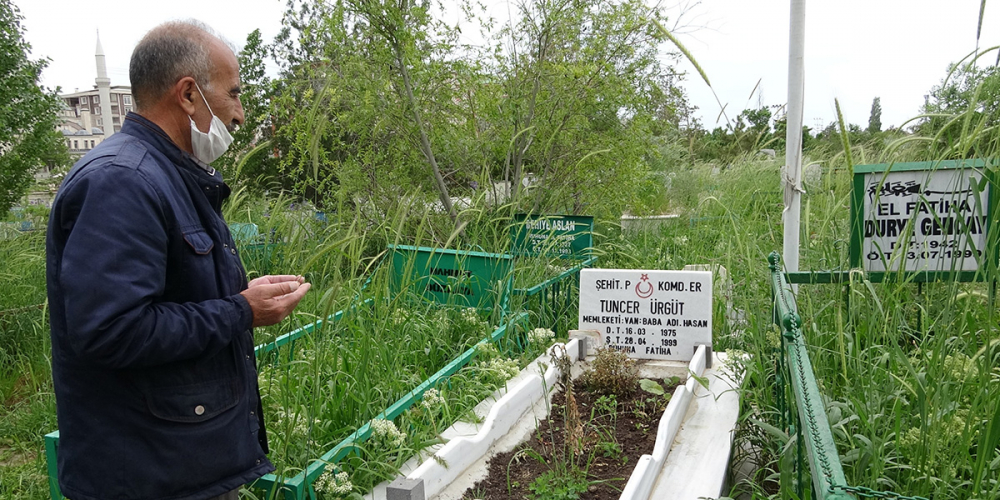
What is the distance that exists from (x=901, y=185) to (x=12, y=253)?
698 cm

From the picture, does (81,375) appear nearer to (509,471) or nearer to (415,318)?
(509,471)

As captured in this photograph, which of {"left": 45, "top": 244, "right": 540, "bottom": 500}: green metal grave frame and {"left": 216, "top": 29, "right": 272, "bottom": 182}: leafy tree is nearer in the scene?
{"left": 45, "top": 244, "right": 540, "bottom": 500}: green metal grave frame

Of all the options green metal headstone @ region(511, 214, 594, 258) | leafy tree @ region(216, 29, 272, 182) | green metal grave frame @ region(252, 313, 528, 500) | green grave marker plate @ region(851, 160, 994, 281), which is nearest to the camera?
green metal grave frame @ region(252, 313, 528, 500)

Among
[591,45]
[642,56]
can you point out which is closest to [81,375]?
[591,45]

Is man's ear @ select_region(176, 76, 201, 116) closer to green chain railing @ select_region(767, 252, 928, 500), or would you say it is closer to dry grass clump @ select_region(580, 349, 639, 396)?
green chain railing @ select_region(767, 252, 928, 500)

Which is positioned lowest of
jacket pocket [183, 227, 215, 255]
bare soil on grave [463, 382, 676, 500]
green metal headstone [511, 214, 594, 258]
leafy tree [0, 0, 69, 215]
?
bare soil on grave [463, 382, 676, 500]

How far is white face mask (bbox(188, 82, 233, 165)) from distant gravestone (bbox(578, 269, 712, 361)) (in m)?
2.71

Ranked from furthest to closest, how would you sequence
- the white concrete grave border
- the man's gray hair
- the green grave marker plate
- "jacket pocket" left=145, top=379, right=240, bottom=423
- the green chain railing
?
the green grave marker plate, the white concrete grave border, the man's gray hair, "jacket pocket" left=145, top=379, right=240, bottom=423, the green chain railing

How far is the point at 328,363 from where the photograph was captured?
123 inches

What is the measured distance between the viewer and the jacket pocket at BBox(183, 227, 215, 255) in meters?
1.74

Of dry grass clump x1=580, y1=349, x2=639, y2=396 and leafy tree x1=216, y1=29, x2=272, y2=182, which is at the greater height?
leafy tree x1=216, y1=29, x2=272, y2=182

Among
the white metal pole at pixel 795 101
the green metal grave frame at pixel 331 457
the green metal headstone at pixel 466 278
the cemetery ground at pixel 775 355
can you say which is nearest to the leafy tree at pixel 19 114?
the cemetery ground at pixel 775 355

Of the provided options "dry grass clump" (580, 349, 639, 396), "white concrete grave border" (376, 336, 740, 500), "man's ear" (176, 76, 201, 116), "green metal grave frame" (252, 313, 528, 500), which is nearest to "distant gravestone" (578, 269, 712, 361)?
"white concrete grave border" (376, 336, 740, 500)

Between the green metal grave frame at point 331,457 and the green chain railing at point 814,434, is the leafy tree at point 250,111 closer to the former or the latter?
the green metal grave frame at point 331,457
